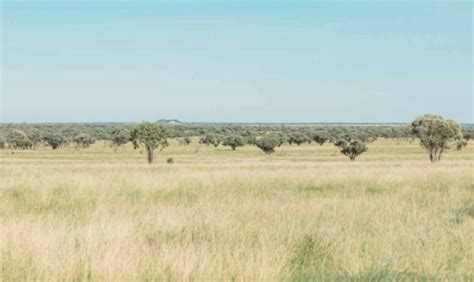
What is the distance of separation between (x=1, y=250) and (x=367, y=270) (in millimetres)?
4868

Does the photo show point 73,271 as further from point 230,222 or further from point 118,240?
point 230,222

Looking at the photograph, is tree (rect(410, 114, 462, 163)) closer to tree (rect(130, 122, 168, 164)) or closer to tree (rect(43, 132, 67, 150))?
tree (rect(130, 122, 168, 164))

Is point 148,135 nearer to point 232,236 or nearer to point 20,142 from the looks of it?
point 20,142

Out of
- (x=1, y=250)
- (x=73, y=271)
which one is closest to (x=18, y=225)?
(x=1, y=250)

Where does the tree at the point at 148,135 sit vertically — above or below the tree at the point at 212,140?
above

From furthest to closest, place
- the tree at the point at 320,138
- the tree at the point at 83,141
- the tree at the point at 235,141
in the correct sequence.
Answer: the tree at the point at 320,138
the tree at the point at 83,141
the tree at the point at 235,141

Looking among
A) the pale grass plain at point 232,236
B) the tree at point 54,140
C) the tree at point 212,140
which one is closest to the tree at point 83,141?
the tree at point 54,140

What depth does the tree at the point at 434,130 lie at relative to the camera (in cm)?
6247

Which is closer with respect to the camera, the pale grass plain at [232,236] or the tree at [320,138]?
the pale grass plain at [232,236]

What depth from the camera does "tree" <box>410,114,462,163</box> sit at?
2459 inches

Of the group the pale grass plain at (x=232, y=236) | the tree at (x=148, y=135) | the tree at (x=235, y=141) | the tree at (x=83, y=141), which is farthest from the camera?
the tree at (x=83, y=141)

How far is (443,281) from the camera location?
7.61m

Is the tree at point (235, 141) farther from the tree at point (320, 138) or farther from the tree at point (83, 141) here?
the tree at point (83, 141)

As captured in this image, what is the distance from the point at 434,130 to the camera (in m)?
63.3
